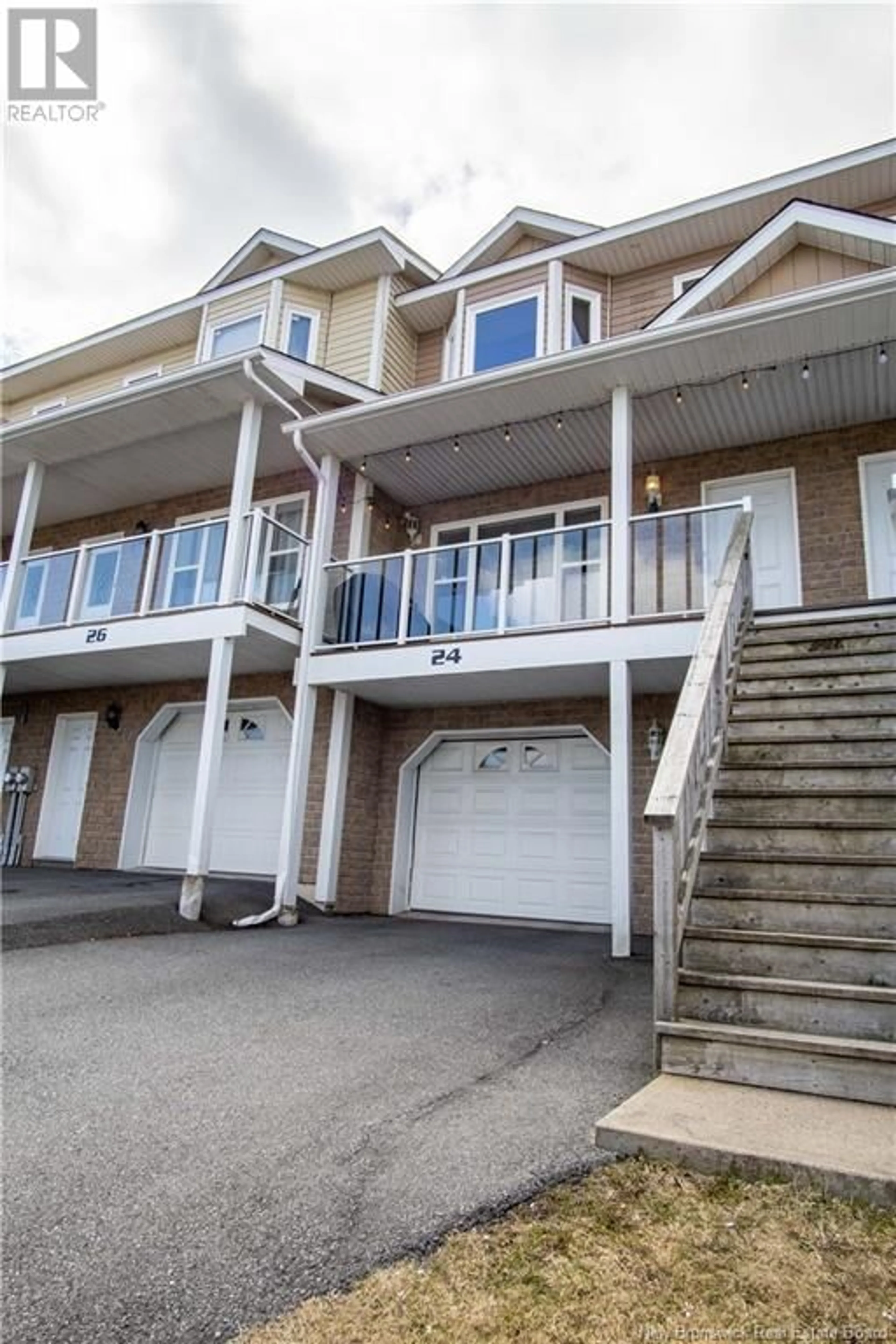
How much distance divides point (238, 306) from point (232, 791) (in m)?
8.23

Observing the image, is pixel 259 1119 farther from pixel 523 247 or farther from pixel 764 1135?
pixel 523 247

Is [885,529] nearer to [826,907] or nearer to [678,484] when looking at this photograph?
[678,484]

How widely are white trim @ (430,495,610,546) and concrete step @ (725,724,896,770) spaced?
4585 millimetres

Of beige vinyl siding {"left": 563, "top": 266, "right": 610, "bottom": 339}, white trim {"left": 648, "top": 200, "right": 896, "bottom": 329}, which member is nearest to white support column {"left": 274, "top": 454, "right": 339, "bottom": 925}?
white trim {"left": 648, "top": 200, "right": 896, "bottom": 329}

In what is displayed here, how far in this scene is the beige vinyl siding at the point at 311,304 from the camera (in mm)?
12219

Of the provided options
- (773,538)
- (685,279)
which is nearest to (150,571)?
(773,538)

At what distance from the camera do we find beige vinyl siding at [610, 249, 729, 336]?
10.6m

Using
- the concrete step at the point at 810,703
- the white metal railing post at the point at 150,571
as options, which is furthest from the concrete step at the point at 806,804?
the white metal railing post at the point at 150,571

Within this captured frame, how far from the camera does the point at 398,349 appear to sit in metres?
12.0

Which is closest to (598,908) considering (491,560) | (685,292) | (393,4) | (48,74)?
(491,560)

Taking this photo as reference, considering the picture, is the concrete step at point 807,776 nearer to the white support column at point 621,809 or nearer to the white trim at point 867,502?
the white support column at point 621,809

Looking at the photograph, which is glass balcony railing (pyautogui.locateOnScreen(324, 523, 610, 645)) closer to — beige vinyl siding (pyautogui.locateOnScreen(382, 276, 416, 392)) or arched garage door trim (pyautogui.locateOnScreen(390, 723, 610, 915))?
arched garage door trim (pyautogui.locateOnScreen(390, 723, 610, 915))

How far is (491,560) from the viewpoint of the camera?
27.5 ft

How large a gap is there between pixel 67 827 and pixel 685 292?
1170cm
